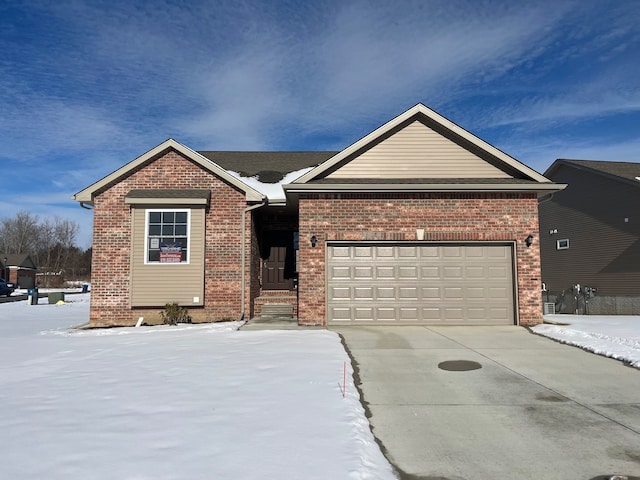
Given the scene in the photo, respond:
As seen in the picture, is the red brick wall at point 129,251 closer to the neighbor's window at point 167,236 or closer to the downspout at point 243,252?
the downspout at point 243,252

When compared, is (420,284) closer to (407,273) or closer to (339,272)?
(407,273)

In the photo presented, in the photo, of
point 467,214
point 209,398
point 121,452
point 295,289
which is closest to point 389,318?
point 467,214

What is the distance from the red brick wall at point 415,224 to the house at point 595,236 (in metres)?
11.9

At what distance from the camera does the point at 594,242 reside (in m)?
22.6

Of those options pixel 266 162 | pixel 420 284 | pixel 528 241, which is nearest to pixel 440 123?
pixel 528 241

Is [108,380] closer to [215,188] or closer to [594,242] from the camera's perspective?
[215,188]

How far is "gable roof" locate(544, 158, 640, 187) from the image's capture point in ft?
67.3

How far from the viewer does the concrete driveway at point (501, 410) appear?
13.0 ft

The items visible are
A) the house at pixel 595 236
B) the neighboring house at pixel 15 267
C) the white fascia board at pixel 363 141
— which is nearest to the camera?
the white fascia board at pixel 363 141

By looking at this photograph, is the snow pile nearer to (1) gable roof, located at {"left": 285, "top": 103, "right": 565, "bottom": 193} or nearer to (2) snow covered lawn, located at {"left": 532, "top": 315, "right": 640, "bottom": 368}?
(1) gable roof, located at {"left": 285, "top": 103, "right": 565, "bottom": 193}

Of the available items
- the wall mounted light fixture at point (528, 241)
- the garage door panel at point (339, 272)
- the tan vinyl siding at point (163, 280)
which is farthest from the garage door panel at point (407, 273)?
the tan vinyl siding at point (163, 280)

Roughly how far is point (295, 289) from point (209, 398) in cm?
967

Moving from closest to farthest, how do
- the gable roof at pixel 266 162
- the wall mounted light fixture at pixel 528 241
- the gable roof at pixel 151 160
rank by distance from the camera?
1. the wall mounted light fixture at pixel 528 241
2. the gable roof at pixel 151 160
3. the gable roof at pixel 266 162

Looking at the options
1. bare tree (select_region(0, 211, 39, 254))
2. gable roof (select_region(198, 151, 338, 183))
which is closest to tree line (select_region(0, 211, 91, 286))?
bare tree (select_region(0, 211, 39, 254))
